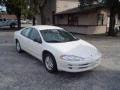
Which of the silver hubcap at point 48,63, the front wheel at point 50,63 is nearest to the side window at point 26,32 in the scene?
the front wheel at point 50,63

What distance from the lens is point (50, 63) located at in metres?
6.17

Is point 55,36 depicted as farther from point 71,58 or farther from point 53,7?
point 53,7

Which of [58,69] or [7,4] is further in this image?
[7,4]

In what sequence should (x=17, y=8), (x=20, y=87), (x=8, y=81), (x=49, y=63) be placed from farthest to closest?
(x=17, y=8), (x=49, y=63), (x=8, y=81), (x=20, y=87)

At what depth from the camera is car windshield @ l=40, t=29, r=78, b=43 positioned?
6.78 meters

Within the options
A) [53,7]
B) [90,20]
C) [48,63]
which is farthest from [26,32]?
[53,7]

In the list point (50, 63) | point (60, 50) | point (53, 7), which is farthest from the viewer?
point (53, 7)

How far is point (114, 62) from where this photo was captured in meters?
7.64

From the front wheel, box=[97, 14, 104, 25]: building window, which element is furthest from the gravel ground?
box=[97, 14, 104, 25]: building window

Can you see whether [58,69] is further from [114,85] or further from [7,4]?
[7,4]

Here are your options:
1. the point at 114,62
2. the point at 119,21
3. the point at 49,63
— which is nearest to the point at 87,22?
the point at 119,21

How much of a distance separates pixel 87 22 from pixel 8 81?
17.7 metres

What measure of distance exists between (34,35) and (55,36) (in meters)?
1.00

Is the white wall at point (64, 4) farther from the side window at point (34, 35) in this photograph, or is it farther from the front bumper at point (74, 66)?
the front bumper at point (74, 66)
